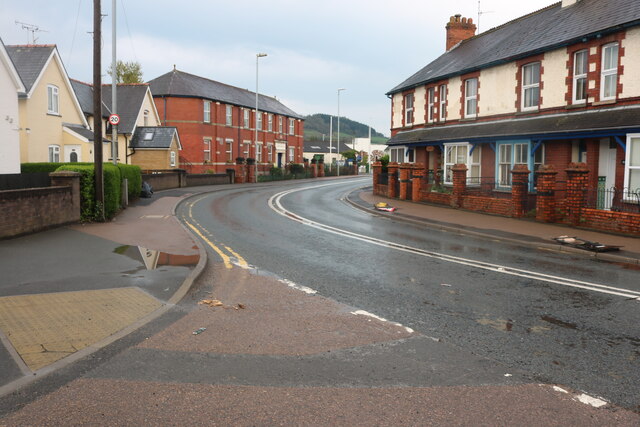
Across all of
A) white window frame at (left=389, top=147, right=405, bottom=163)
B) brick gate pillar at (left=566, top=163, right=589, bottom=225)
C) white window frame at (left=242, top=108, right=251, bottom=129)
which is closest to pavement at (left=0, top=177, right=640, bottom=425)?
brick gate pillar at (left=566, top=163, right=589, bottom=225)

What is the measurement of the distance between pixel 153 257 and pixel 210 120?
41.8m

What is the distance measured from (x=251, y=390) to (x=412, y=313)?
3.14 meters

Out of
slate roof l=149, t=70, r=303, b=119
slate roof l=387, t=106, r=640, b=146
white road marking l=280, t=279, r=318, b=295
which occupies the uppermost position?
slate roof l=149, t=70, r=303, b=119

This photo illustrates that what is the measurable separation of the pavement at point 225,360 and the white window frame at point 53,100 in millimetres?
24995

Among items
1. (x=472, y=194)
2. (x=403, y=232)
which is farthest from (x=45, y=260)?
(x=472, y=194)

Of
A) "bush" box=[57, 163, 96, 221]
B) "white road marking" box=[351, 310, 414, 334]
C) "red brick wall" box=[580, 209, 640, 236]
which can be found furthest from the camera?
"bush" box=[57, 163, 96, 221]

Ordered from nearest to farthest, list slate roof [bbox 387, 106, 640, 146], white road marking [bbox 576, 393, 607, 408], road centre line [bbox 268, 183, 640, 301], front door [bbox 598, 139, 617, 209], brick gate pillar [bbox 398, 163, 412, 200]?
white road marking [bbox 576, 393, 607, 408], road centre line [bbox 268, 183, 640, 301], slate roof [bbox 387, 106, 640, 146], front door [bbox 598, 139, 617, 209], brick gate pillar [bbox 398, 163, 412, 200]

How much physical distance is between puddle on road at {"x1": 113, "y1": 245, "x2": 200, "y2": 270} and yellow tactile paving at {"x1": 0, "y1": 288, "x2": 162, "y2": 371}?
208cm

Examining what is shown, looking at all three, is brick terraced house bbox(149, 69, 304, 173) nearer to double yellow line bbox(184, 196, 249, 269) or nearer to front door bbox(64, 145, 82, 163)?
front door bbox(64, 145, 82, 163)

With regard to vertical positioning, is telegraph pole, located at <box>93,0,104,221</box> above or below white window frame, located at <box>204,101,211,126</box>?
below

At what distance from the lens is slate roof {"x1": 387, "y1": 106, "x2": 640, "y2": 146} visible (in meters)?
16.9

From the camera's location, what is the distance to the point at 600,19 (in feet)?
63.4

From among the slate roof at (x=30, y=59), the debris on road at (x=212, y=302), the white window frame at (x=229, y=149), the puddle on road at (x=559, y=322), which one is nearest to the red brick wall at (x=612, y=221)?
the puddle on road at (x=559, y=322)

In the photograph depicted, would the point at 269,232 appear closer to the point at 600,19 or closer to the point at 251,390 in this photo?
the point at 251,390
